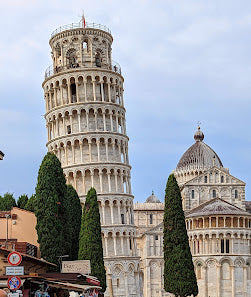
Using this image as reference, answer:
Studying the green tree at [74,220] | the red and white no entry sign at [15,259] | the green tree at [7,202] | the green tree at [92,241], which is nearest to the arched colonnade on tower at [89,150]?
the green tree at [7,202]

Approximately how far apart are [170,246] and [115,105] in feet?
84.7

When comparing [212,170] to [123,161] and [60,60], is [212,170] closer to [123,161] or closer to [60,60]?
[123,161]

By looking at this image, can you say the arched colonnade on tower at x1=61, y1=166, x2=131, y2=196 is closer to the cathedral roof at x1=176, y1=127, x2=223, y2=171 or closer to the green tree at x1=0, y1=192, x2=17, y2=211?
the green tree at x1=0, y1=192, x2=17, y2=211

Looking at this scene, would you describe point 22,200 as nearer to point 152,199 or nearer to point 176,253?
point 176,253

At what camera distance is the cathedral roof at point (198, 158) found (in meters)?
117

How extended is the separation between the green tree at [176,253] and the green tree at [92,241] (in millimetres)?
7033

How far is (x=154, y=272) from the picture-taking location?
336 feet

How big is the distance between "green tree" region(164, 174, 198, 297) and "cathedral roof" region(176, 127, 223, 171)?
5848 centimetres

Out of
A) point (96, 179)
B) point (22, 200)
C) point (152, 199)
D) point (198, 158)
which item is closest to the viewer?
point (22, 200)

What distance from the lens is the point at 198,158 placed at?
119 meters

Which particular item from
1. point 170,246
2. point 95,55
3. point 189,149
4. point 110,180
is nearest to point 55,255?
point 170,246

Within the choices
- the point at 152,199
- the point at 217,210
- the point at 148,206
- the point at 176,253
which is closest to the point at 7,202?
A: the point at 176,253

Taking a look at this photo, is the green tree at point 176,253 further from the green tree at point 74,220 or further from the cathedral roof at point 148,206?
the cathedral roof at point 148,206

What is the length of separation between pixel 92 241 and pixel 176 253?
8738 millimetres
